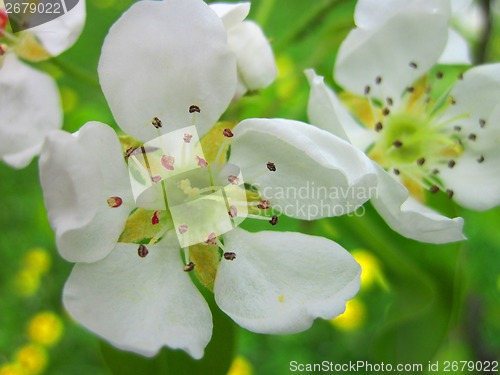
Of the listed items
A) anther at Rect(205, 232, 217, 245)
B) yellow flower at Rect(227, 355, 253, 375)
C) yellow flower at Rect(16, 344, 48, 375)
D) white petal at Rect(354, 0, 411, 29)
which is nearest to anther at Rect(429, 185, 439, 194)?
white petal at Rect(354, 0, 411, 29)

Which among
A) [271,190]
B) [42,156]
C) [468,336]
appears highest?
[42,156]

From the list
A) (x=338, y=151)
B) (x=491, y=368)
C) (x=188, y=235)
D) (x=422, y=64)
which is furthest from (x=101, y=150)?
(x=491, y=368)

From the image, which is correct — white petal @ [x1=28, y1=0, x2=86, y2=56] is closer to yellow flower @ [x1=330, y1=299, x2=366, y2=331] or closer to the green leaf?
the green leaf

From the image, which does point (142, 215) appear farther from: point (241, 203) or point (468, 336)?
point (468, 336)

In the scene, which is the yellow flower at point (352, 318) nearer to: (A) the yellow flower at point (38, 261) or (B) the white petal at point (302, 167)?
(A) the yellow flower at point (38, 261)

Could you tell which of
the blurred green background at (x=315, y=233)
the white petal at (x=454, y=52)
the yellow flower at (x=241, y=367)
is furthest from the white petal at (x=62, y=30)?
the yellow flower at (x=241, y=367)
